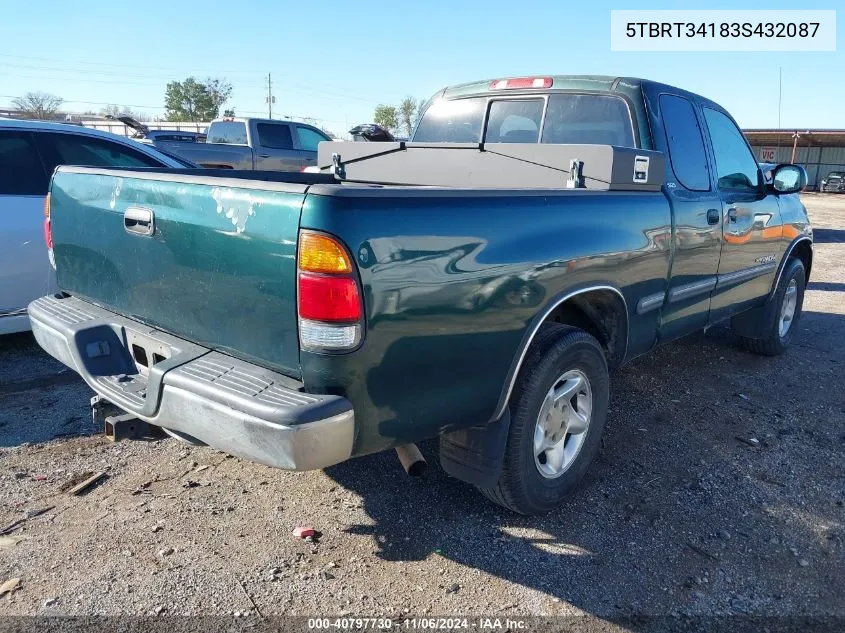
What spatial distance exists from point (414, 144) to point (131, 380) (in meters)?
2.24

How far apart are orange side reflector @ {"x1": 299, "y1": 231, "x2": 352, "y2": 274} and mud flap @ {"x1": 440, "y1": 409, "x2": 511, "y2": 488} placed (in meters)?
0.94

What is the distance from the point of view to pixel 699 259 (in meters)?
3.95

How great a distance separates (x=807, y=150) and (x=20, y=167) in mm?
42891

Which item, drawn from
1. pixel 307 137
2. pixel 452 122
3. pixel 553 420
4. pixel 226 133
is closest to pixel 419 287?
pixel 553 420

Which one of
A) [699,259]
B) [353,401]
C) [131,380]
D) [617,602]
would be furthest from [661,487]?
[131,380]

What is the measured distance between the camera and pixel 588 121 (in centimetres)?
398

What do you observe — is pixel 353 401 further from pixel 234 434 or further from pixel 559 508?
pixel 559 508

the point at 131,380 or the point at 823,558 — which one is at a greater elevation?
the point at 131,380

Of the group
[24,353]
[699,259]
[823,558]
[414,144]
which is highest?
[414,144]

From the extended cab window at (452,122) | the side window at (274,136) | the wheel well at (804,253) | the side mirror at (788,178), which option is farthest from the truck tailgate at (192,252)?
the side window at (274,136)

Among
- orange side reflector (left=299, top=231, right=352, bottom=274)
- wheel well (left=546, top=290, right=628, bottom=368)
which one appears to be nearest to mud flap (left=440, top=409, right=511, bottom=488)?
wheel well (left=546, top=290, right=628, bottom=368)

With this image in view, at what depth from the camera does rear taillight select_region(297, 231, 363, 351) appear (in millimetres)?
2084

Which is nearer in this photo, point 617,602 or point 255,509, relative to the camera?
point 617,602

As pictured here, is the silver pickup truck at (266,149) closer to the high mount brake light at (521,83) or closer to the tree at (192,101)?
the high mount brake light at (521,83)
